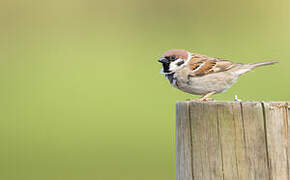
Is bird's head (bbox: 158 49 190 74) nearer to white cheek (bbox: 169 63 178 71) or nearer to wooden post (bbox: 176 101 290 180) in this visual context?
white cheek (bbox: 169 63 178 71)

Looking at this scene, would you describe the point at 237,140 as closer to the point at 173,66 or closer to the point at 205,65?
the point at 173,66

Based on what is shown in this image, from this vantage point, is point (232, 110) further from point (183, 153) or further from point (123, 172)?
point (123, 172)

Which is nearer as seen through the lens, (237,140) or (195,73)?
(237,140)

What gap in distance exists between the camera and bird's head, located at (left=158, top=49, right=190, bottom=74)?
5.58m

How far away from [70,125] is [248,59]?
3.40m

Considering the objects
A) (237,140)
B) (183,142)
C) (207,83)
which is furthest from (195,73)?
(237,140)

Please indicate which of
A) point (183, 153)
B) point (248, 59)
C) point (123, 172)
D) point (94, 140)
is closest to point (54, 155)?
point (94, 140)

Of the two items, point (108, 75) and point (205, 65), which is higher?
point (108, 75)

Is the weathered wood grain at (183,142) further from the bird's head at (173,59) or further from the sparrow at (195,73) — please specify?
the bird's head at (173,59)

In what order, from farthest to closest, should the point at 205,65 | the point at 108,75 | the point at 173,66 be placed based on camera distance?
the point at 108,75 < the point at 205,65 < the point at 173,66

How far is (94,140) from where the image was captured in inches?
385

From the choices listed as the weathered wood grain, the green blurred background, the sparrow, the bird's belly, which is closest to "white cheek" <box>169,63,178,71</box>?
the sparrow

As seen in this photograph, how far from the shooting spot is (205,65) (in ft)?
18.9

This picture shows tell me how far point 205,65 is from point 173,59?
0.35 meters
